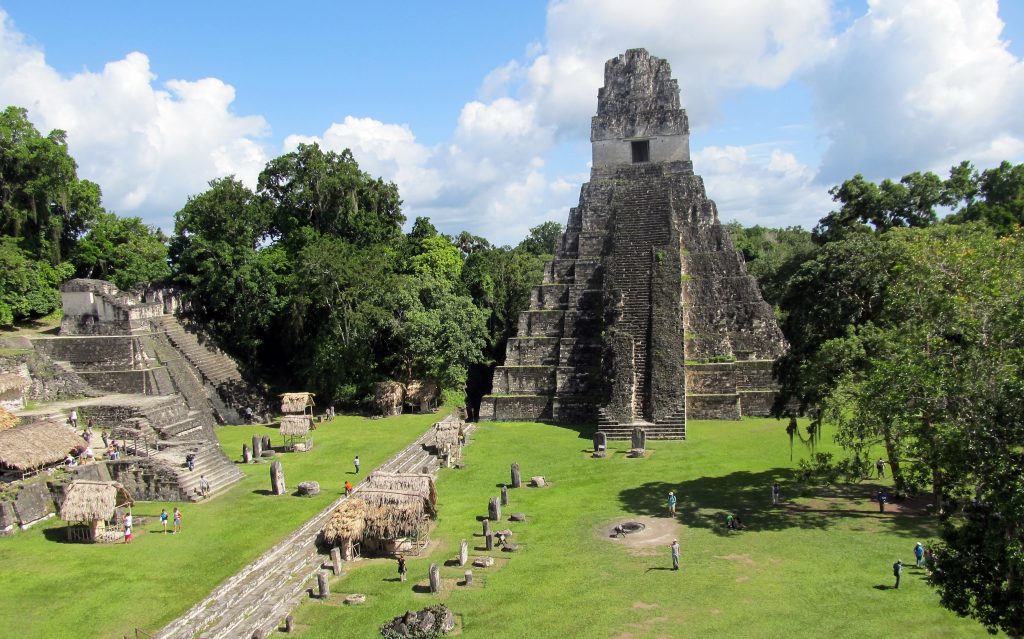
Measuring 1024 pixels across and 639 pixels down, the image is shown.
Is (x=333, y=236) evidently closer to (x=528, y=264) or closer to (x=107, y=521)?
(x=528, y=264)

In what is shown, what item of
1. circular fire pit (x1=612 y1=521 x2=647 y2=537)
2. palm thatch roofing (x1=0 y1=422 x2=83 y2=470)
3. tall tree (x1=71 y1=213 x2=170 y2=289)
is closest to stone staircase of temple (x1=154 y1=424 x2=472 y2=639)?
circular fire pit (x1=612 y1=521 x2=647 y2=537)

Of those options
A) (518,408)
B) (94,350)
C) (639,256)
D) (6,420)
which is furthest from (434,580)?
(94,350)

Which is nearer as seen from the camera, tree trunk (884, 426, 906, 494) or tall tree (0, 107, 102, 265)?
tree trunk (884, 426, 906, 494)

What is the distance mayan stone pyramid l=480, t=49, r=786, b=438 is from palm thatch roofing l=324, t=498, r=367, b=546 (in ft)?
40.1

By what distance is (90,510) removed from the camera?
1834cm

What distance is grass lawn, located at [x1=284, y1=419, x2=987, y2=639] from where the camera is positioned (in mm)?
13180

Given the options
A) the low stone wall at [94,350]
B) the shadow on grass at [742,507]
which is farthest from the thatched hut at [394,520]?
the low stone wall at [94,350]

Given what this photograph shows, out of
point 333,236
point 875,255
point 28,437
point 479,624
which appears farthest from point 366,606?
point 333,236

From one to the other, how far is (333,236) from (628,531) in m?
27.8

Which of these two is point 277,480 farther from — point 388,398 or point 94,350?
point 94,350

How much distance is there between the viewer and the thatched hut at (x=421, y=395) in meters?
33.6

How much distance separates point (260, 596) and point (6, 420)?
40.2 ft

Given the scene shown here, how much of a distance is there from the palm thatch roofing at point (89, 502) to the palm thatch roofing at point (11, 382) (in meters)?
9.29

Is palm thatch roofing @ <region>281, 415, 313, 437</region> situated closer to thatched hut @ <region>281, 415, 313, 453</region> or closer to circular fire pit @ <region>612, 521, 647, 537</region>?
thatched hut @ <region>281, 415, 313, 453</region>
